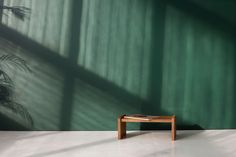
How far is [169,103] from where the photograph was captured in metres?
4.07

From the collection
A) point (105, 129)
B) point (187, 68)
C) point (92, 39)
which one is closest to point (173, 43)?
point (187, 68)

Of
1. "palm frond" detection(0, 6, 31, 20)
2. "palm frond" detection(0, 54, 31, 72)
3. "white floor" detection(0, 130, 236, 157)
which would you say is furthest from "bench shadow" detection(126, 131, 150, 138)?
"palm frond" detection(0, 6, 31, 20)

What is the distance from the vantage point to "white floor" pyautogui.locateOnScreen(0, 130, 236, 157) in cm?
309

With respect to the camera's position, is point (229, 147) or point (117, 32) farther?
point (117, 32)

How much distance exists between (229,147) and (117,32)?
200 cm

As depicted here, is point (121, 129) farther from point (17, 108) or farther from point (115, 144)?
point (17, 108)

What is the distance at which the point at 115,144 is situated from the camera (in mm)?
3416

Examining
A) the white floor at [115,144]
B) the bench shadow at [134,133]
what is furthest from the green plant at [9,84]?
the bench shadow at [134,133]

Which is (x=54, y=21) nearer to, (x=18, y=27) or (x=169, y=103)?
(x=18, y=27)

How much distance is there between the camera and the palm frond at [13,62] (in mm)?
3889

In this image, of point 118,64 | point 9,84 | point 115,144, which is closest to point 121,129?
point 115,144

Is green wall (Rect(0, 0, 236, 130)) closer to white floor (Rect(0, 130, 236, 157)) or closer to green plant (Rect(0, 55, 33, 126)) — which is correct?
green plant (Rect(0, 55, 33, 126))

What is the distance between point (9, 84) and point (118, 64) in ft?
4.86

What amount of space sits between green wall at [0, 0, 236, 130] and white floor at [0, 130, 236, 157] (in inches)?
8.3
